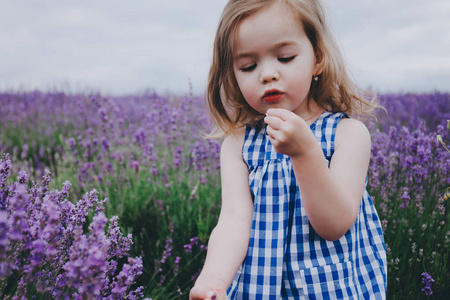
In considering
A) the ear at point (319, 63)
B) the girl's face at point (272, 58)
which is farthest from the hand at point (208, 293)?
the ear at point (319, 63)

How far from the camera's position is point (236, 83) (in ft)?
6.72

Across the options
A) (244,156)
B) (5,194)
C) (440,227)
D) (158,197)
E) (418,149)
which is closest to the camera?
(5,194)

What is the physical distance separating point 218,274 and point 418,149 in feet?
5.97

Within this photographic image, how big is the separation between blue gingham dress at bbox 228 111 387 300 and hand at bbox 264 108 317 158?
13.9 inches

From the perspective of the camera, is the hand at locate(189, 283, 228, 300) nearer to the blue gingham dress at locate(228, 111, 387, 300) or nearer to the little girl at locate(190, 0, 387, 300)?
the little girl at locate(190, 0, 387, 300)

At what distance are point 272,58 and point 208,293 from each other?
935 mm

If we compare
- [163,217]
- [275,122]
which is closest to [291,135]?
[275,122]

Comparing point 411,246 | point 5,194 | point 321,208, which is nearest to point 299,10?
point 321,208

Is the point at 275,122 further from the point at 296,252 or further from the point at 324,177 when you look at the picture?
the point at 296,252

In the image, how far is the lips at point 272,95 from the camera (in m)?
1.67

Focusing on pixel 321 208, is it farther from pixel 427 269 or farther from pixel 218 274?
pixel 427 269

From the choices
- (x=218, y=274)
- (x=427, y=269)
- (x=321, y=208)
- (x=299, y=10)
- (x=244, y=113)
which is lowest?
(x=427, y=269)

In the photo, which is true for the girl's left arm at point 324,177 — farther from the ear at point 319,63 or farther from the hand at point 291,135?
the ear at point 319,63

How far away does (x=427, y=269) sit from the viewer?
229 centimetres
